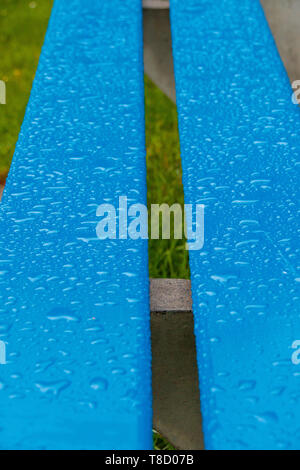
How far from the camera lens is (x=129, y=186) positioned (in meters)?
1.07

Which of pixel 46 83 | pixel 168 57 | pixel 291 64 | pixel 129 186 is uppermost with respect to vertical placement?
pixel 168 57

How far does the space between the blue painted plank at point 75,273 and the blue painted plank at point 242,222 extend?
112mm

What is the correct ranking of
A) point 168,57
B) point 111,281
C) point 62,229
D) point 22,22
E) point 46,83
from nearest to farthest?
point 111,281 → point 62,229 → point 46,83 → point 168,57 → point 22,22

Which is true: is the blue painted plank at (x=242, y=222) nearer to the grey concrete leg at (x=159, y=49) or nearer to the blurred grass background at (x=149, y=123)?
the grey concrete leg at (x=159, y=49)

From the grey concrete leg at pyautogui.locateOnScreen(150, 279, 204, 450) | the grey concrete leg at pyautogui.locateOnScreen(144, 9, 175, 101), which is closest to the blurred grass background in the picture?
the grey concrete leg at pyautogui.locateOnScreen(144, 9, 175, 101)

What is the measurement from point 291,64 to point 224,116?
1.40 meters

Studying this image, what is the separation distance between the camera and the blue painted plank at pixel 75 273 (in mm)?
678

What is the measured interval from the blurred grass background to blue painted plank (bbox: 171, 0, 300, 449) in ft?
3.48

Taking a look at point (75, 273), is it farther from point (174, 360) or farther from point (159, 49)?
point (159, 49)

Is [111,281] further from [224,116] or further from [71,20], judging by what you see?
[71,20]

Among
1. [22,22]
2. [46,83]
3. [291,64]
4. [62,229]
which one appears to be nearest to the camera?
[62,229]

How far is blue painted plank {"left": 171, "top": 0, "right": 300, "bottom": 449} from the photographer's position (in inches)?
27.0

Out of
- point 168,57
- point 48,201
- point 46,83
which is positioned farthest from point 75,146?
point 168,57

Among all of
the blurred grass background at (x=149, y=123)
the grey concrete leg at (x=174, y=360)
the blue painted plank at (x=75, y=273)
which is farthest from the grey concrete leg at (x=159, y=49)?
the grey concrete leg at (x=174, y=360)
